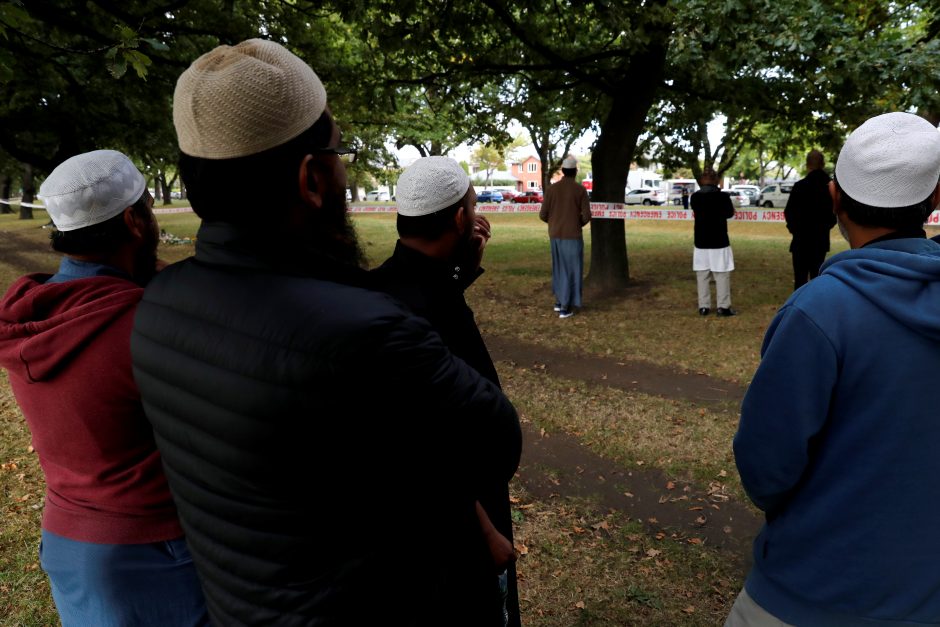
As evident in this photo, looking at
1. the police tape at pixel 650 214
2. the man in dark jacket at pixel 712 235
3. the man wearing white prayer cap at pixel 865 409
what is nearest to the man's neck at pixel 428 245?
the man wearing white prayer cap at pixel 865 409

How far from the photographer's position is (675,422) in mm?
5449

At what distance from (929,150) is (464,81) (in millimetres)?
9917

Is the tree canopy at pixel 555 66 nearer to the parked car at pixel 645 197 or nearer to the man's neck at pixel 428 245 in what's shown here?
the man's neck at pixel 428 245

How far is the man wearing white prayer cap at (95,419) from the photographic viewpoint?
64.3 inches

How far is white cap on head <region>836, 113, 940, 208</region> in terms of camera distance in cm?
150

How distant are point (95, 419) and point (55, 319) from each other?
0.27 metres

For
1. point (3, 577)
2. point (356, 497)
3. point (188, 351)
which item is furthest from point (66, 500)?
point (3, 577)

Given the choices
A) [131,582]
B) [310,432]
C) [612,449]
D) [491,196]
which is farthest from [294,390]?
[491,196]

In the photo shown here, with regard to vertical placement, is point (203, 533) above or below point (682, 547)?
above

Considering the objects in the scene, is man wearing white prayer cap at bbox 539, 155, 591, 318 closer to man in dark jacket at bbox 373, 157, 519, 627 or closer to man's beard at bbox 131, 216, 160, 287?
man in dark jacket at bbox 373, 157, 519, 627

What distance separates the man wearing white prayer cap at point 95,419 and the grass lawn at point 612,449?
2.30ft

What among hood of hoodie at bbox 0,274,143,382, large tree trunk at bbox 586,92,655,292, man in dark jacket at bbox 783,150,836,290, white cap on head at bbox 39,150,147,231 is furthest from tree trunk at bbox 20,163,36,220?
hood of hoodie at bbox 0,274,143,382

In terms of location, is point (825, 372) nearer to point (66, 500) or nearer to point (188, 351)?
point (188, 351)

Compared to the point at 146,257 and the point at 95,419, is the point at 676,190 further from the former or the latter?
the point at 95,419
